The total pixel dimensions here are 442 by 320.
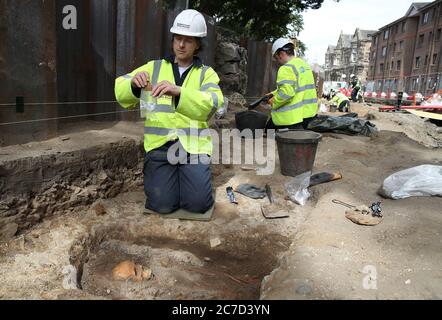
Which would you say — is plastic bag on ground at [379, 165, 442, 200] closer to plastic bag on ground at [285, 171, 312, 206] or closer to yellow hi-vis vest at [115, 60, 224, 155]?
plastic bag on ground at [285, 171, 312, 206]

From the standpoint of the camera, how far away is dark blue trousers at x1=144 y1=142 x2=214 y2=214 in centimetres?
358

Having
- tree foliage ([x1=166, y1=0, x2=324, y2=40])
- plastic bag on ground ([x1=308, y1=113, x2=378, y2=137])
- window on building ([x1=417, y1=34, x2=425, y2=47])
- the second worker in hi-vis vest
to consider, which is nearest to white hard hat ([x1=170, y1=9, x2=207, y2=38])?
the second worker in hi-vis vest

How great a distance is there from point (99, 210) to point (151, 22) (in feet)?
9.40

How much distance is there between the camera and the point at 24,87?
3197mm

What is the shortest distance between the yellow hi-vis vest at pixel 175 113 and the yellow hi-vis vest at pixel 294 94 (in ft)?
7.06

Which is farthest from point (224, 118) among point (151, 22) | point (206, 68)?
point (206, 68)

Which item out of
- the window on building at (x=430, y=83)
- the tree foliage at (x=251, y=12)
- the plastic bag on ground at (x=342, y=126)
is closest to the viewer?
the plastic bag on ground at (x=342, y=126)

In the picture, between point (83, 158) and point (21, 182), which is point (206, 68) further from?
point (21, 182)

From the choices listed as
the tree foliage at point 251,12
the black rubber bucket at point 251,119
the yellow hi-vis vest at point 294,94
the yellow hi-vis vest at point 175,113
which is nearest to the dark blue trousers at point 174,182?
the yellow hi-vis vest at point 175,113

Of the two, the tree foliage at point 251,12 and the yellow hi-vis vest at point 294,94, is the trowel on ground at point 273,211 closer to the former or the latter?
the yellow hi-vis vest at point 294,94

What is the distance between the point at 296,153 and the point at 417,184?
4.94ft

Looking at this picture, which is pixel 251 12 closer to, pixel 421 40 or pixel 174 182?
pixel 174 182

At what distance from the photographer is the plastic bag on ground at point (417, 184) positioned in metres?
3.80

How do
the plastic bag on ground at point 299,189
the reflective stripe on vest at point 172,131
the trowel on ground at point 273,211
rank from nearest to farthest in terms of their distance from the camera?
the reflective stripe on vest at point 172,131, the trowel on ground at point 273,211, the plastic bag on ground at point 299,189
